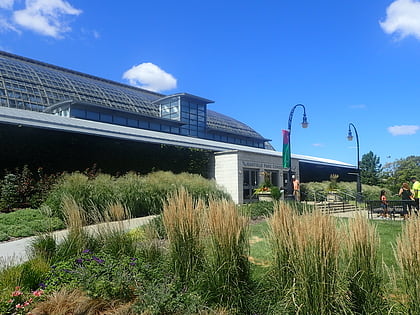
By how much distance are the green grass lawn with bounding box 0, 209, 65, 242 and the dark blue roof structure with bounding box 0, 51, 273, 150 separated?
62.4ft

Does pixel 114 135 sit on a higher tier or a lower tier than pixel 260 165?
higher

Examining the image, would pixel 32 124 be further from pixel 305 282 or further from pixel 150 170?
pixel 305 282

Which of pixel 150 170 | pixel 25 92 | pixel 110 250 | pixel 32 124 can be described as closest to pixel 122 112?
pixel 25 92

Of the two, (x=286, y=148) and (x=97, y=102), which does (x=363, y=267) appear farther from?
(x=97, y=102)

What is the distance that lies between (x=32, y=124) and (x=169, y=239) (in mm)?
11289

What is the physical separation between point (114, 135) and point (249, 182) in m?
8.56

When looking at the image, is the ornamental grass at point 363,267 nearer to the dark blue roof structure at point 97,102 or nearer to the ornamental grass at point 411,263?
the ornamental grass at point 411,263

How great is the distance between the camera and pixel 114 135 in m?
15.2

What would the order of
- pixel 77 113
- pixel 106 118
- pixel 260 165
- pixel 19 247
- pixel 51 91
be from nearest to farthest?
pixel 19 247, pixel 260 165, pixel 77 113, pixel 106 118, pixel 51 91

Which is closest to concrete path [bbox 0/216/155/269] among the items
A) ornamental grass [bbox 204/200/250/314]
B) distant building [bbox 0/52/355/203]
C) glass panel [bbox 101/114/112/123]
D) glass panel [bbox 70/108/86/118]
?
ornamental grass [bbox 204/200/250/314]

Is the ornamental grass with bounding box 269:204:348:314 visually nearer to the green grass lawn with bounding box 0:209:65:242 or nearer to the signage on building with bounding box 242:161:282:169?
the green grass lawn with bounding box 0:209:65:242

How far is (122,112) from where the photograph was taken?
30.2 m

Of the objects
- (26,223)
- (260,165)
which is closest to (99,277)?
(26,223)

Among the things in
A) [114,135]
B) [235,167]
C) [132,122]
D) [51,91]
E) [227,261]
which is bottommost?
[227,261]
